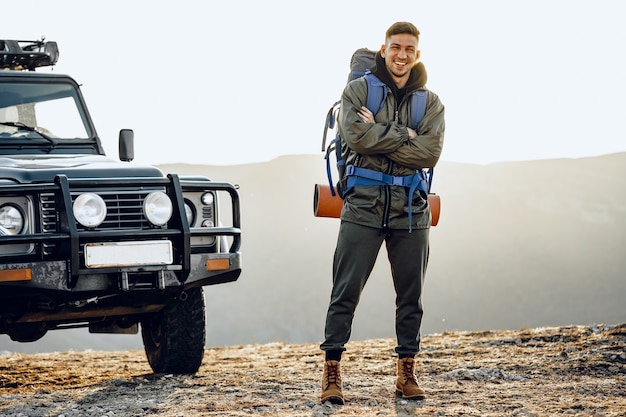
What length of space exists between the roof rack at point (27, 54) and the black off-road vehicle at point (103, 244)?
2.26 ft

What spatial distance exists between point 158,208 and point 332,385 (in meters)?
1.75

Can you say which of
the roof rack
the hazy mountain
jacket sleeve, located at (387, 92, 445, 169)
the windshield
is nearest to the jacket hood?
jacket sleeve, located at (387, 92, 445, 169)

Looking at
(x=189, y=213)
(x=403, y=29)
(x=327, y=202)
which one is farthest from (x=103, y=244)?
(x=403, y=29)

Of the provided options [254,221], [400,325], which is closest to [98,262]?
[400,325]

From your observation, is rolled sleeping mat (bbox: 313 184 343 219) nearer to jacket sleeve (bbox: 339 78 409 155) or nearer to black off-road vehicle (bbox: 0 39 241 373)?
jacket sleeve (bbox: 339 78 409 155)

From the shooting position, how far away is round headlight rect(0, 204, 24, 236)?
600 cm

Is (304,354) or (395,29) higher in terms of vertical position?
(395,29)

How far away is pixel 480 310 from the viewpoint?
82.1m

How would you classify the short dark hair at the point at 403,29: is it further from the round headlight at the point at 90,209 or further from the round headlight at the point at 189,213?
the round headlight at the point at 90,209

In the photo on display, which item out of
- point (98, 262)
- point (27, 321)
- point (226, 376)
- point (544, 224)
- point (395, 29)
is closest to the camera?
point (395, 29)

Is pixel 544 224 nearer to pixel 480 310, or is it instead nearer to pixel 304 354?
pixel 480 310

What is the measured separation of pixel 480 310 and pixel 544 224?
14203 millimetres

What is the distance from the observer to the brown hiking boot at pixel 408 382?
585cm

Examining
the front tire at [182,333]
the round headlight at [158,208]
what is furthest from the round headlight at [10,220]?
the front tire at [182,333]
